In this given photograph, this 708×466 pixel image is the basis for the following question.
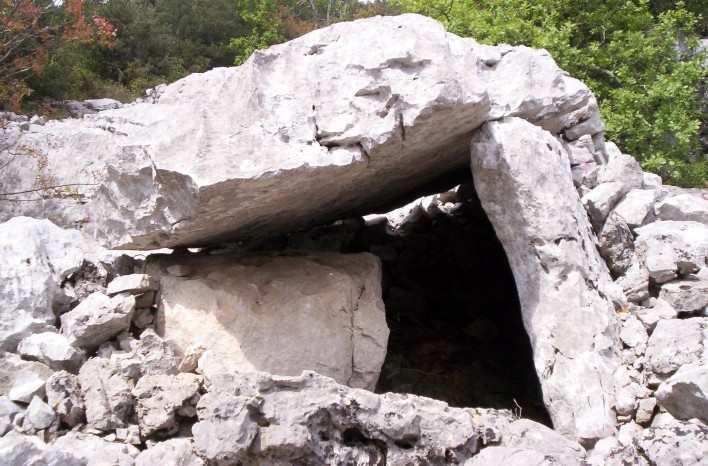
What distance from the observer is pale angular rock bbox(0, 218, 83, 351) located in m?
3.76

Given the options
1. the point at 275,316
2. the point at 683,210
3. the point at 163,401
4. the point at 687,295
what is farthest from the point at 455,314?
the point at 163,401

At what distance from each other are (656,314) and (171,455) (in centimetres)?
302

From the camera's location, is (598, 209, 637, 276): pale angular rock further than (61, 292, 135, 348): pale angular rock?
Yes

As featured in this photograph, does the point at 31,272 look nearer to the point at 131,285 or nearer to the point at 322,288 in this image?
the point at 131,285

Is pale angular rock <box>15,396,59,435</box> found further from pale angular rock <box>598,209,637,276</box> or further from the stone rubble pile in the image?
pale angular rock <box>598,209,637,276</box>

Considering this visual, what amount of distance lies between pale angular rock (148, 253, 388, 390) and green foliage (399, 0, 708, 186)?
4651 millimetres

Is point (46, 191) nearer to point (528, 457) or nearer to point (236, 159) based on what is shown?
point (236, 159)

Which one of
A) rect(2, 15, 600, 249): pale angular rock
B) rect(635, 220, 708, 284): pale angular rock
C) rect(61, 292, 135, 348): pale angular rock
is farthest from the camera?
rect(635, 220, 708, 284): pale angular rock

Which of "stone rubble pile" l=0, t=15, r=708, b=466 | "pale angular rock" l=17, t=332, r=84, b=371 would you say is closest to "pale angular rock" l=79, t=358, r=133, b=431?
"stone rubble pile" l=0, t=15, r=708, b=466

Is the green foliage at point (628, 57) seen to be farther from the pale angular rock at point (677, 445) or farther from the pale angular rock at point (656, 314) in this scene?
the pale angular rock at point (677, 445)

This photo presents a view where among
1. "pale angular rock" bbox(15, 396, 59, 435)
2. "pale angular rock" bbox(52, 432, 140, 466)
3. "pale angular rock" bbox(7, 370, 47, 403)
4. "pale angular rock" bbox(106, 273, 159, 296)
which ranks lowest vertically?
"pale angular rock" bbox(52, 432, 140, 466)

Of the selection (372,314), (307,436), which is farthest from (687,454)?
(372,314)

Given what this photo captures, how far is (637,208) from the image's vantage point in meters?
4.90

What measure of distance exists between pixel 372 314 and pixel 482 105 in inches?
59.7
